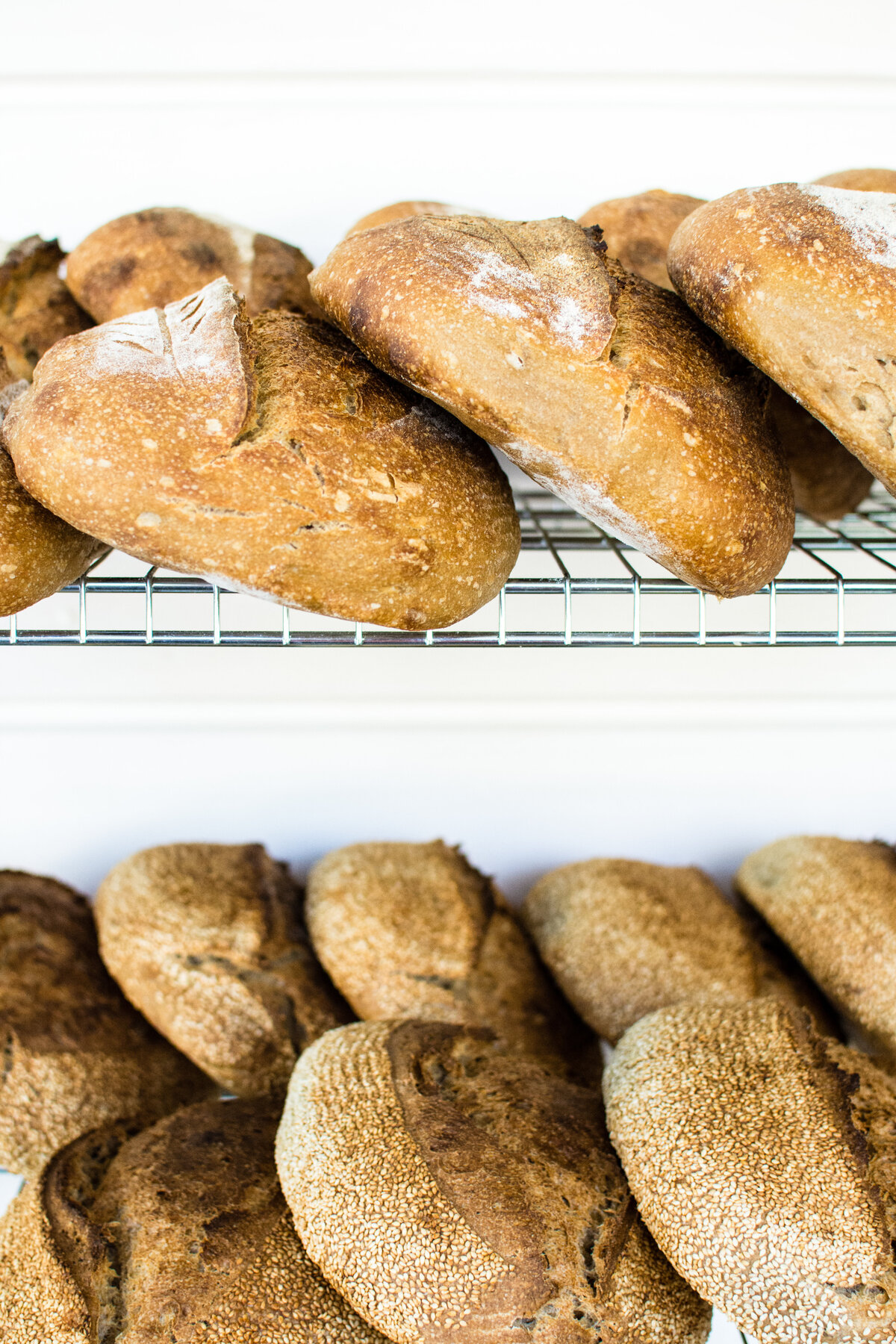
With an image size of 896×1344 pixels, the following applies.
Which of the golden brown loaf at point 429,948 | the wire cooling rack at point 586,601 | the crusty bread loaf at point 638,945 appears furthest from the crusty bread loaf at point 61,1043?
the crusty bread loaf at point 638,945

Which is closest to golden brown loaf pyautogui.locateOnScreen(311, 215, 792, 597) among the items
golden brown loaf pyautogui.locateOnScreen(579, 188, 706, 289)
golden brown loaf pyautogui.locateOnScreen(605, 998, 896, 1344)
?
golden brown loaf pyautogui.locateOnScreen(579, 188, 706, 289)

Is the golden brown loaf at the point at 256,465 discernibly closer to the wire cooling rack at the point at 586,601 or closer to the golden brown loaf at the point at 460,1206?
the wire cooling rack at the point at 586,601

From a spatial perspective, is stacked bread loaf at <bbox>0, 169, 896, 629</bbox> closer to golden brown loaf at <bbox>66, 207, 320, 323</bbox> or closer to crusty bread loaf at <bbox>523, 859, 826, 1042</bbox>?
golden brown loaf at <bbox>66, 207, 320, 323</bbox>

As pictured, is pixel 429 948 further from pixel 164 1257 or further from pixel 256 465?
pixel 256 465

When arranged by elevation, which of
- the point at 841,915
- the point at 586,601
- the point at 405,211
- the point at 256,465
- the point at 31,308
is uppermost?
the point at 405,211

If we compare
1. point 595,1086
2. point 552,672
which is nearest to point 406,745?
point 552,672

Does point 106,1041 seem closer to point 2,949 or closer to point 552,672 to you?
point 2,949

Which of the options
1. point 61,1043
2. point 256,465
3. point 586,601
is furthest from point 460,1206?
point 586,601
